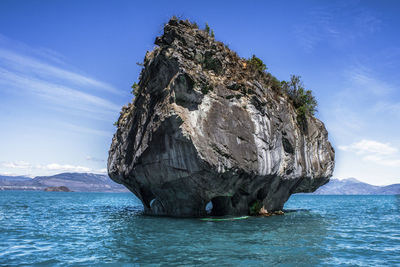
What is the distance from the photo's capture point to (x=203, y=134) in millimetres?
21453

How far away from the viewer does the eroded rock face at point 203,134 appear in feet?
70.4

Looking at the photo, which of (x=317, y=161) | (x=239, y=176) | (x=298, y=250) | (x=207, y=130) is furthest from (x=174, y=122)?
(x=317, y=161)

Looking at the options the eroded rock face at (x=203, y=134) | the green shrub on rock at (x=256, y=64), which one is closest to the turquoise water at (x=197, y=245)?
the eroded rock face at (x=203, y=134)

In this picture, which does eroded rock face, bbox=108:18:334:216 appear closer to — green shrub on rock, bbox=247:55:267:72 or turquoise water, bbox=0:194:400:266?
green shrub on rock, bbox=247:55:267:72

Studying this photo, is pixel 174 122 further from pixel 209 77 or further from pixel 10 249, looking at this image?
pixel 10 249

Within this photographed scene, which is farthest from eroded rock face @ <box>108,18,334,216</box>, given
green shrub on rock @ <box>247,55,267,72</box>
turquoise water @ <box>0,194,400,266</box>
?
turquoise water @ <box>0,194,400,266</box>

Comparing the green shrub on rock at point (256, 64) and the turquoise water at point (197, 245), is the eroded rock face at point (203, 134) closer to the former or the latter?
the green shrub on rock at point (256, 64)

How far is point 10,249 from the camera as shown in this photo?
13648 mm

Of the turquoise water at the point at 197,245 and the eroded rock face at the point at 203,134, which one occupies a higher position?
the eroded rock face at the point at 203,134

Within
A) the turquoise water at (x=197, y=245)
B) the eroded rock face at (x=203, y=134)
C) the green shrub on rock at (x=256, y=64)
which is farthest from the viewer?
the green shrub on rock at (x=256, y=64)

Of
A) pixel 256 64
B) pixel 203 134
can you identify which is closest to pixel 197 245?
pixel 203 134

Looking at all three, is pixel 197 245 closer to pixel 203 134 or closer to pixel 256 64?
pixel 203 134

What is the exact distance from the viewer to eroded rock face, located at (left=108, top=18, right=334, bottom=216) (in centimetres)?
2145

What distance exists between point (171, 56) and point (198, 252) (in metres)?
13.8
